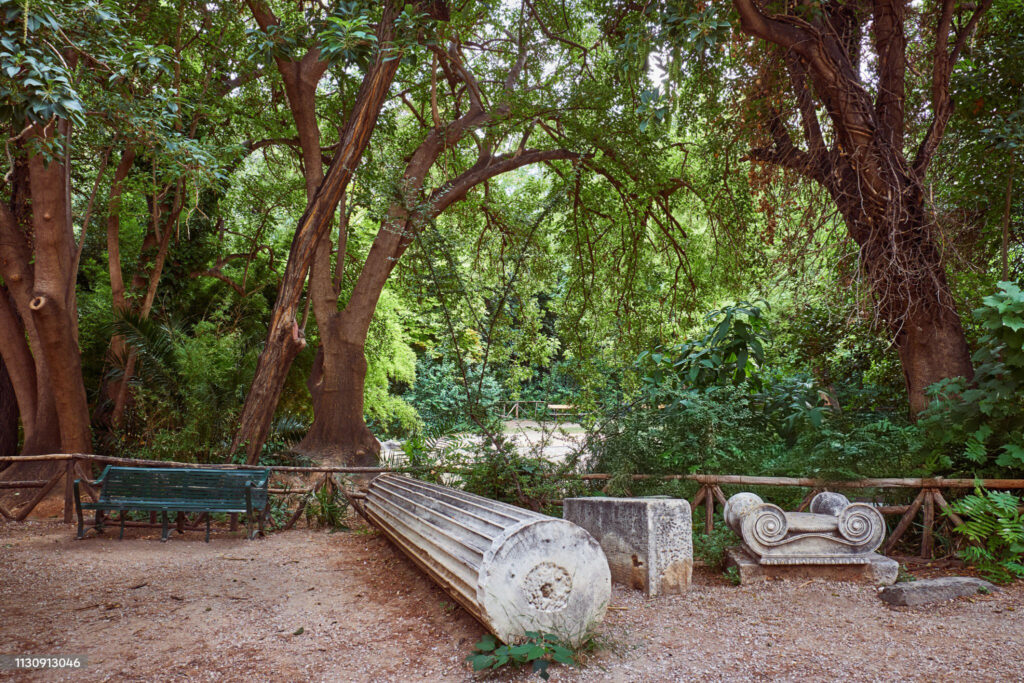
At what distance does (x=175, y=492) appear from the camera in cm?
714

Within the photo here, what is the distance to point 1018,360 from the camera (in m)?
5.68

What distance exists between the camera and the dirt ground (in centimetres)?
376

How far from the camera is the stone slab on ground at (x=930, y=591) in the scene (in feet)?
16.2

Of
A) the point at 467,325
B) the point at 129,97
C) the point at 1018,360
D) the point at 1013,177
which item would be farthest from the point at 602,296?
the point at 129,97

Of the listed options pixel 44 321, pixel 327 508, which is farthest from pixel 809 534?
pixel 44 321

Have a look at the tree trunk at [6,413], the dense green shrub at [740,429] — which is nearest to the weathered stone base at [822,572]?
the dense green shrub at [740,429]

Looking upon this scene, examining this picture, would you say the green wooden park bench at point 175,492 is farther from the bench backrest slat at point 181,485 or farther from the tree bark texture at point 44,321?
the tree bark texture at point 44,321

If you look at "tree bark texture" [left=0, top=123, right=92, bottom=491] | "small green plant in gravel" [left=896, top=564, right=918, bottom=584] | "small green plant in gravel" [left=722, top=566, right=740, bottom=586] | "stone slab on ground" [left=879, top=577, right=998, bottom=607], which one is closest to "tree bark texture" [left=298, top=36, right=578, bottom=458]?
"tree bark texture" [left=0, top=123, right=92, bottom=491]

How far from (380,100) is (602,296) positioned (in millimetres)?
5505

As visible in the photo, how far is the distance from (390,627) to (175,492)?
383 centimetres

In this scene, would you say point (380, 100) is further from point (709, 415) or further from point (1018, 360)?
point (1018, 360)

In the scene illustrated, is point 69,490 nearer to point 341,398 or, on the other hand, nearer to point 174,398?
point 174,398

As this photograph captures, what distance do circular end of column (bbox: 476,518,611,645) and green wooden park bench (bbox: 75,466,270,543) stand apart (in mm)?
4409

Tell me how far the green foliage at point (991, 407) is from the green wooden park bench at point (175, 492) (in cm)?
707
